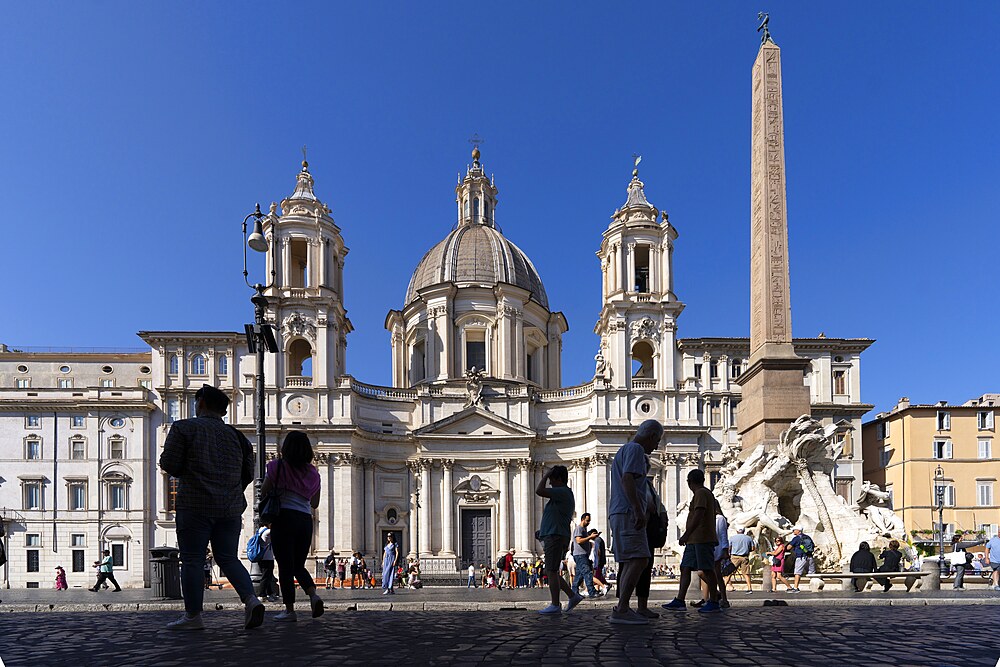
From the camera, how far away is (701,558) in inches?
417

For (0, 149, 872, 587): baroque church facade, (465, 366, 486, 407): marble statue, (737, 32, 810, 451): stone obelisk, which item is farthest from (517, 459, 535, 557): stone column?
(737, 32, 810, 451): stone obelisk

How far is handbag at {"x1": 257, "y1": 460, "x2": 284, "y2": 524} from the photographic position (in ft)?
28.5

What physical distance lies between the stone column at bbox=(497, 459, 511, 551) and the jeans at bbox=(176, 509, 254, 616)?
1792 inches

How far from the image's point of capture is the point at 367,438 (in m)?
52.9

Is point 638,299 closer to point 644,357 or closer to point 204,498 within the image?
point 644,357

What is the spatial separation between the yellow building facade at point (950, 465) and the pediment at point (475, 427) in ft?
74.0

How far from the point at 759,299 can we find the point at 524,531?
32953 millimetres

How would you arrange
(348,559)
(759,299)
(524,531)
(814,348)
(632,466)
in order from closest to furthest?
(632,466) < (759,299) < (348,559) < (524,531) < (814,348)

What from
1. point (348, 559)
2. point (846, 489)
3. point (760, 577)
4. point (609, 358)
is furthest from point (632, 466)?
point (846, 489)

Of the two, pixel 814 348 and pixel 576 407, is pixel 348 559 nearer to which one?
pixel 576 407

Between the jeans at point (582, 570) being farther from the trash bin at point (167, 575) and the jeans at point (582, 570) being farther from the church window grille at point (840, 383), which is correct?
the church window grille at point (840, 383)

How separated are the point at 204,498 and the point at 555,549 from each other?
4127 mm

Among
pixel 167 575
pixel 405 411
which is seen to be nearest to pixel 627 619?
pixel 167 575

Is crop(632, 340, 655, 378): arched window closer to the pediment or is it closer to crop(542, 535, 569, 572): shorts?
the pediment
